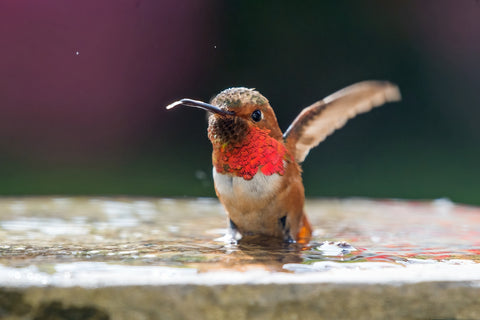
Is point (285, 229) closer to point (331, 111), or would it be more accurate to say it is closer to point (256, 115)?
point (256, 115)

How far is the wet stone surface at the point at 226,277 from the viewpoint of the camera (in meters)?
1.13

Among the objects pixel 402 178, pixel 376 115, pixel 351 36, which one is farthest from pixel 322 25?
pixel 402 178

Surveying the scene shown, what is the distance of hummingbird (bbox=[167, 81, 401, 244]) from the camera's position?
1933 mm

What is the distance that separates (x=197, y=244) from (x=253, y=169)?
0.99 feet

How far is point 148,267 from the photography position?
49.9 inches

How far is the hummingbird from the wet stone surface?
0.40 ft

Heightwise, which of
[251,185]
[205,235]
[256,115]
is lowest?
[205,235]

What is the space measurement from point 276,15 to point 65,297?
21.8 feet

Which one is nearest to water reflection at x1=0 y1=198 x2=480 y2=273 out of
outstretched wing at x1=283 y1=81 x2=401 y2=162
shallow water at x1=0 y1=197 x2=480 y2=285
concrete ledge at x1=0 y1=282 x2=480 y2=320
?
shallow water at x1=0 y1=197 x2=480 y2=285

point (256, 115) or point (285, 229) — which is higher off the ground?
point (256, 115)

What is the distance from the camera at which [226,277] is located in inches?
46.8

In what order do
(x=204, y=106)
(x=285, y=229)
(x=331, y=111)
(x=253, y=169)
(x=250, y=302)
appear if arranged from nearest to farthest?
(x=250, y=302)
(x=204, y=106)
(x=253, y=169)
(x=285, y=229)
(x=331, y=111)

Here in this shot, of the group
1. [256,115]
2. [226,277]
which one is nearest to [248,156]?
[256,115]

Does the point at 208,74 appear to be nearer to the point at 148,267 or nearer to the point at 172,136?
the point at 172,136
